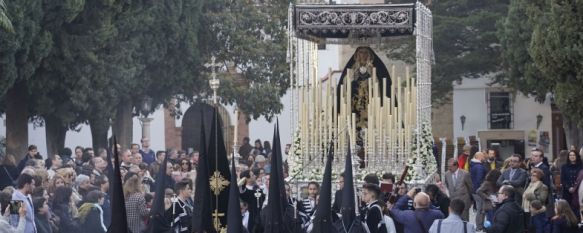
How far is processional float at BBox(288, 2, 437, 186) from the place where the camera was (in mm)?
24078

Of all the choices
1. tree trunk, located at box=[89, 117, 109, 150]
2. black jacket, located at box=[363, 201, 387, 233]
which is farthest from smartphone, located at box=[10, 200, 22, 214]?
tree trunk, located at box=[89, 117, 109, 150]

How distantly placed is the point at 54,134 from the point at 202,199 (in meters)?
21.0

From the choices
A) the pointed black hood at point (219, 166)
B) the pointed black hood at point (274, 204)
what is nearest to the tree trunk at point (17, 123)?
the pointed black hood at point (219, 166)

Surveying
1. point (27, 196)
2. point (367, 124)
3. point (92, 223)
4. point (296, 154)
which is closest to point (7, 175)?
point (296, 154)

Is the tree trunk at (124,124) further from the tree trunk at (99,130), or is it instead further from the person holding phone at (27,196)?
the person holding phone at (27,196)

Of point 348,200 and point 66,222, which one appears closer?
point 348,200

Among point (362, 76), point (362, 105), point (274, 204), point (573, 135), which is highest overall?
point (362, 76)

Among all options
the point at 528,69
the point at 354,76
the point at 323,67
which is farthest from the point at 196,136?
the point at 354,76

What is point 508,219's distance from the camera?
1622 cm

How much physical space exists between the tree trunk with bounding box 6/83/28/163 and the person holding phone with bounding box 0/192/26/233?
54.2 ft

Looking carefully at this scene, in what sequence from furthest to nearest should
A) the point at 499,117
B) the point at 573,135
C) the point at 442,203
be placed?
→ the point at 499,117, the point at 573,135, the point at 442,203

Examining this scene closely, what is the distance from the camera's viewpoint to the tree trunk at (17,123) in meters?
32.0

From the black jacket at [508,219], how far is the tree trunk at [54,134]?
18372 mm

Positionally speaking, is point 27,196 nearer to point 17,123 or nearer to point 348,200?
point 348,200
